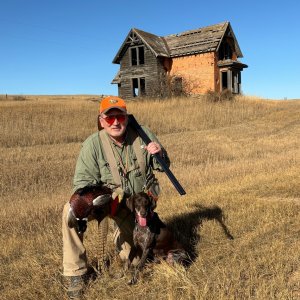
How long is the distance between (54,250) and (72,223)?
141cm

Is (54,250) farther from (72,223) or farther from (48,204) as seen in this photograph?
(48,204)

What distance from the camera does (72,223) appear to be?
142 inches

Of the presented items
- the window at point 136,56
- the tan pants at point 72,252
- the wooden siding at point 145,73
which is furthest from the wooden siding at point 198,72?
the tan pants at point 72,252

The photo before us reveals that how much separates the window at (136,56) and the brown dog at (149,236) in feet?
102

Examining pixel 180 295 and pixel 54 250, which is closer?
pixel 180 295

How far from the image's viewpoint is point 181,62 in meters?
33.2

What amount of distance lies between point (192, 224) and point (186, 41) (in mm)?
30053

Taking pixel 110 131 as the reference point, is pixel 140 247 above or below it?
below

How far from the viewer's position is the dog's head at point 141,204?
367 centimetres

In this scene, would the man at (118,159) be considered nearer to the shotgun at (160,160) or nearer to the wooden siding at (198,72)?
the shotgun at (160,160)

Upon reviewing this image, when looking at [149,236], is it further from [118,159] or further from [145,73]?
[145,73]

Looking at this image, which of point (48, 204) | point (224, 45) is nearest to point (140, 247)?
point (48, 204)

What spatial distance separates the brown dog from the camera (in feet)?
12.1

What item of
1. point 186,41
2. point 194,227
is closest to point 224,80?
point 186,41
